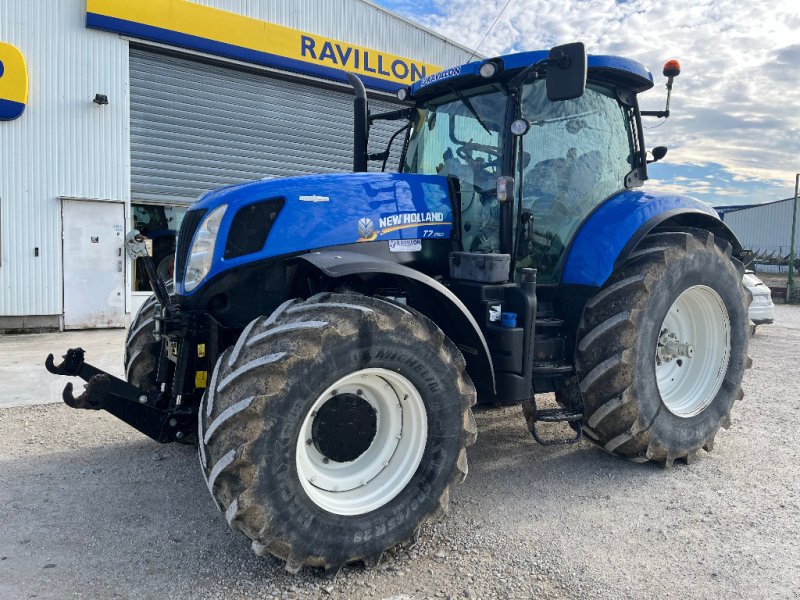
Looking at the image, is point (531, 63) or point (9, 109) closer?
point (531, 63)

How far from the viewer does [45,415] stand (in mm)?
5293

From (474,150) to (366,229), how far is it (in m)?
1.09

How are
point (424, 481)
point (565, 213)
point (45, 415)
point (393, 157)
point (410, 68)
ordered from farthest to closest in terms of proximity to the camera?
point (410, 68), point (45, 415), point (393, 157), point (565, 213), point (424, 481)

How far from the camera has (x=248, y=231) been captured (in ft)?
10.2

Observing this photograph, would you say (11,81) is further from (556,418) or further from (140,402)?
(556,418)

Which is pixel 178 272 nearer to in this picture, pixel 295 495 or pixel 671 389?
pixel 295 495

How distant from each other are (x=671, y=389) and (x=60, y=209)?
9400 millimetres

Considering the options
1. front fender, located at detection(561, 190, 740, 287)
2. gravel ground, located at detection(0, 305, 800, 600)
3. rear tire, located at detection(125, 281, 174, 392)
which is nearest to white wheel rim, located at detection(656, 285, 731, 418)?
gravel ground, located at detection(0, 305, 800, 600)

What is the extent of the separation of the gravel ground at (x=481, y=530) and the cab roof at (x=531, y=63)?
2.52 meters

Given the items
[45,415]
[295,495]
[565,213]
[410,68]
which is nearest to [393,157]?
[565,213]

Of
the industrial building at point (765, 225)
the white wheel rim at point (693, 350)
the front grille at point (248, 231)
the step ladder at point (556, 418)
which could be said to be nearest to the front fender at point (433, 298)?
the front grille at point (248, 231)

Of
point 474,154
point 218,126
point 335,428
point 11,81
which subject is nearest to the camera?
point 335,428

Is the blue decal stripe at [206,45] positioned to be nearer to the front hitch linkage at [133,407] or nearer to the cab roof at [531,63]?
the cab roof at [531,63]

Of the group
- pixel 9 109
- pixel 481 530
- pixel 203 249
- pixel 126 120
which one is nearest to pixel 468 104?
pixel 203 249
